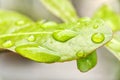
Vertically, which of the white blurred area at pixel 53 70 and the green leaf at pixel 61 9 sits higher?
the green leaf at pixel 61 9

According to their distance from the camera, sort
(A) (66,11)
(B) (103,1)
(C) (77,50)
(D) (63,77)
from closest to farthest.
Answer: (C) (77,50)
(D) (63,77)
(A) (66,11)
(B) (103,1)

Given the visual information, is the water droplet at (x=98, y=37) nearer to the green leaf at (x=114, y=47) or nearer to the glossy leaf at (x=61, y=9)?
the green leaf at (x=114, y=47)

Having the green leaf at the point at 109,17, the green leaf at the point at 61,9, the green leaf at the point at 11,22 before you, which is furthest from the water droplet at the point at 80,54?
the green leaf at the point at 109,17

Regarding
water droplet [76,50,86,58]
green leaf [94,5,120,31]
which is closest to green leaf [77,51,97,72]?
water droplet [76,50,86,58]

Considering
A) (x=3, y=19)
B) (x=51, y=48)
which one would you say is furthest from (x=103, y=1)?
(x=51, y=48)

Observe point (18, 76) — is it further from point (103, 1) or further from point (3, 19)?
point (103, 1)

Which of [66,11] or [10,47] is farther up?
[66,11]

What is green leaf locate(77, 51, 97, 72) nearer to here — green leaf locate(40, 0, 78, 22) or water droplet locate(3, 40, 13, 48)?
water droplet locate(3, 40, 13, 48)
